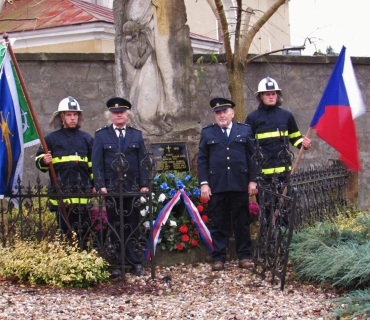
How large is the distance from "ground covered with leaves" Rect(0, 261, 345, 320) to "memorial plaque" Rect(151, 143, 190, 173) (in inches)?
66.8

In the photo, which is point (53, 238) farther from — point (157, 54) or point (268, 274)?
point (157, 54)

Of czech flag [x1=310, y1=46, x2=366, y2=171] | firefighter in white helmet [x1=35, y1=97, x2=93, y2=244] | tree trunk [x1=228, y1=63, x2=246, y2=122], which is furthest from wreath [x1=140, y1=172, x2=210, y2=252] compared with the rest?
tree trunk [x1=228, y1=63, x2=246, y2=122]

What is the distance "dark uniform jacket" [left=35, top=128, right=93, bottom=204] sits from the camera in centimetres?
599

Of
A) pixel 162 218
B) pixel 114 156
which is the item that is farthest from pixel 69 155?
pixel 162 218

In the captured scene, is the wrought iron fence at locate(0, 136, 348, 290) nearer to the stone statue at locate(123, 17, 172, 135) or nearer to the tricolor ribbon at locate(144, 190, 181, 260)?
the tricolor ribbon at locate(144, 190, 181, 260)

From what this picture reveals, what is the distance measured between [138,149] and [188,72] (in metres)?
1.86

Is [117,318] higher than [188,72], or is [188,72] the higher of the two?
[188,72]

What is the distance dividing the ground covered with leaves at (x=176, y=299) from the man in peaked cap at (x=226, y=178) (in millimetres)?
371

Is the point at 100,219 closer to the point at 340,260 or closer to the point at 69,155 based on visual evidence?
the point at 69,155

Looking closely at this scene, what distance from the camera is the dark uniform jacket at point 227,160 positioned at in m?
5.86

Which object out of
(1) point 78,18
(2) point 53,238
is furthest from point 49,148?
(1) point 78,18

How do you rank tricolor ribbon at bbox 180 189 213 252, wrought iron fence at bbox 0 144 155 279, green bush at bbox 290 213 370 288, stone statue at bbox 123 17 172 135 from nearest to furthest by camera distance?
green bush at bbox 290 213 370 288, wrought iron fence at bbox 0 144 155 279, tricolor ribbon at bbox 180 189 213 252, stone statue at bbox 123 17 172 135

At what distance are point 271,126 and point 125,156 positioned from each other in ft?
5.83

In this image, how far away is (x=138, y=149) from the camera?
19.5 feet
